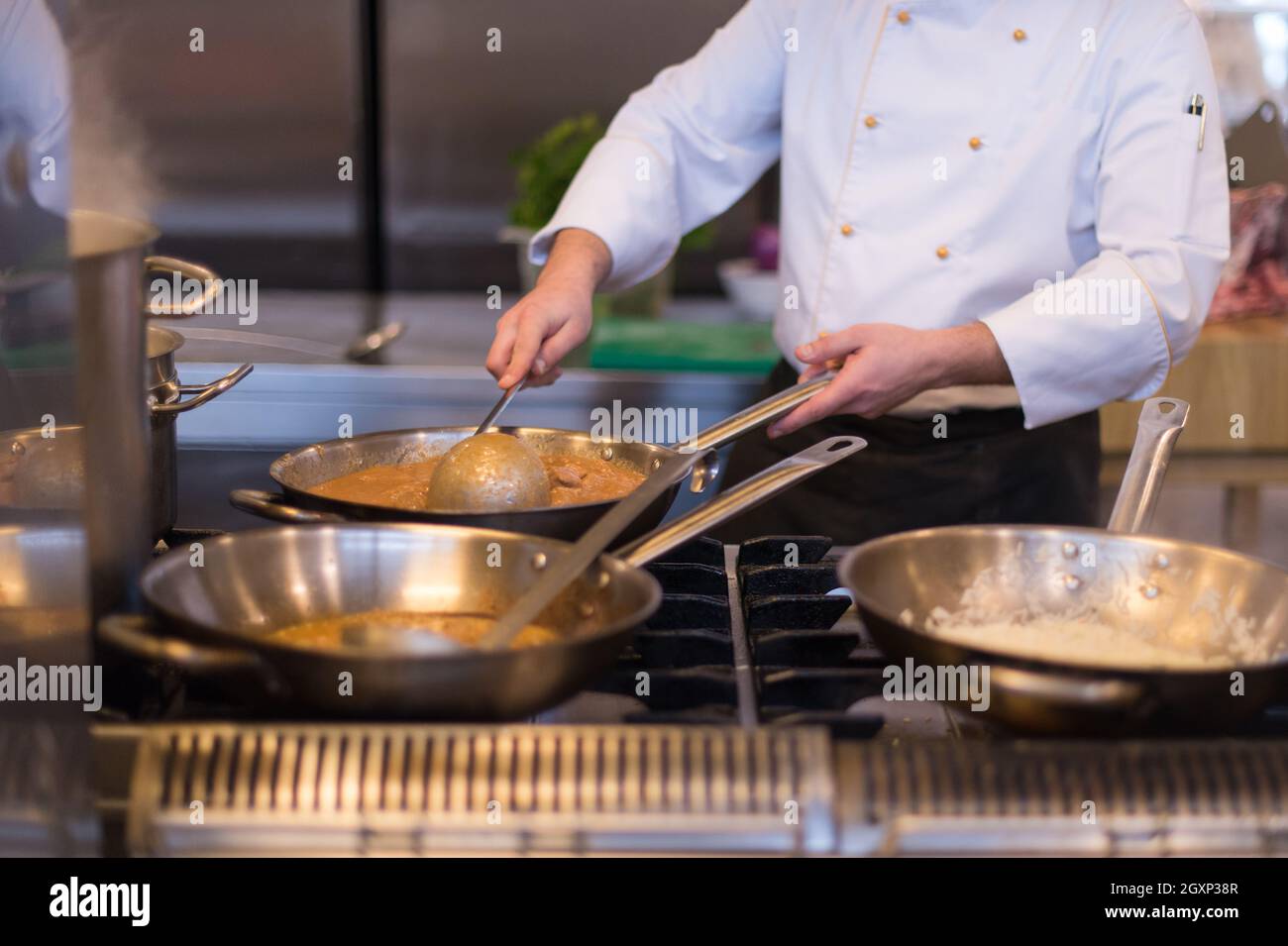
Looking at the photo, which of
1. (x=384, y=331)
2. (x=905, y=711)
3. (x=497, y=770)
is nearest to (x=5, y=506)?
(x=497, y=770)

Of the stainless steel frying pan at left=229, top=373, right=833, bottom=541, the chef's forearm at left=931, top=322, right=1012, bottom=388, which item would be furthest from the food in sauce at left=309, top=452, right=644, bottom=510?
the chef's forearm at left=931, top=322, right=1012, bottom=388

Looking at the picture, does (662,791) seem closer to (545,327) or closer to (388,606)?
(388,606)

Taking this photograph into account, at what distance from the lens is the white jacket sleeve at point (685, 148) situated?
5.80 ft

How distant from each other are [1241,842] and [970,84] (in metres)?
1.18

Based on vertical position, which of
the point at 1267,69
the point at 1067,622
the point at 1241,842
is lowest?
the point at 1241,842

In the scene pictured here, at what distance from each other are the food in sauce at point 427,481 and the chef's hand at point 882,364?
0.17m

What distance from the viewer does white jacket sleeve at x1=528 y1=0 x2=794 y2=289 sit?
177 cm

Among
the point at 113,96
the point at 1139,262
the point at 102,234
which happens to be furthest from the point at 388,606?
the point at 113,96

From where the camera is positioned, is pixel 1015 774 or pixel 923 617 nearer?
pixel 1015 774

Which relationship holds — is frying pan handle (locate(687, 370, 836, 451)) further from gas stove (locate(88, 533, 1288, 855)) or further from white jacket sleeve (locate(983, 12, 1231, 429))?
gas stove (locate(88, 533, 1288, 855))

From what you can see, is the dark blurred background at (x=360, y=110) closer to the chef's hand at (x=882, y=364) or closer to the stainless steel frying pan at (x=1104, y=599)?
the chef's hand at (x=882, y=364)

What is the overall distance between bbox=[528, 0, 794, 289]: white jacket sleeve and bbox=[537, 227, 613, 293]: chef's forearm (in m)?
0.02

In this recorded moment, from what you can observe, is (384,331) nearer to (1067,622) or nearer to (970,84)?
(970,84)

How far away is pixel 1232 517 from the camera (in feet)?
8.94
